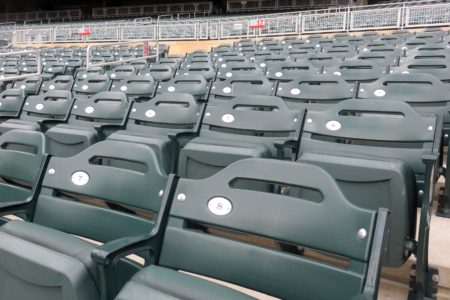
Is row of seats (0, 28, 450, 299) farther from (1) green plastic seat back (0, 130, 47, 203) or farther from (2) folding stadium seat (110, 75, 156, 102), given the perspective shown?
(2) folding stadium seat (110, 75, 156, 102)

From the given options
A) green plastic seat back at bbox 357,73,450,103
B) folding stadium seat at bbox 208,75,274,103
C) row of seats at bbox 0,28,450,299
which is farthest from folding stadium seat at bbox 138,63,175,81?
green plastic seat back at bbox 357,73,450,103

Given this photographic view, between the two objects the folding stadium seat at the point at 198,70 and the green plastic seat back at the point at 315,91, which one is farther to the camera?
the folding stadium seat at the point at 198,70

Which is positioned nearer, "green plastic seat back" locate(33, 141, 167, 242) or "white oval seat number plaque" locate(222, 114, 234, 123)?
"green plastic seat back" locate(33, 141, 167, 242)

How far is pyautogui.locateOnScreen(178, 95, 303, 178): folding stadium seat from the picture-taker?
6.47 feet

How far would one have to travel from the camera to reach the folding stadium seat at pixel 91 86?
4.25 meters

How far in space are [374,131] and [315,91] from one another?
118cm

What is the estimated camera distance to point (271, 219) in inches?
45.5

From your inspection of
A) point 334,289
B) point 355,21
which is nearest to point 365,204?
point 334,289

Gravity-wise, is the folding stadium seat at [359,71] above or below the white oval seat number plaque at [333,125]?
above

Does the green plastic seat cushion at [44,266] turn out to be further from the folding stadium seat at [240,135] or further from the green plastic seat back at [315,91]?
the green plastic seat back at [315,91]

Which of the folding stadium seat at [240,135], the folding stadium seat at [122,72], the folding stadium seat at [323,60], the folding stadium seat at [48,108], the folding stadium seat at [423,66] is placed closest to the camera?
the folding stadium seat at [240,135]

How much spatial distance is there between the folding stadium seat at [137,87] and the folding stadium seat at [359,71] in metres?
1.73

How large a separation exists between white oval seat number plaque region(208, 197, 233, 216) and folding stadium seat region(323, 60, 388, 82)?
2702 millimetres

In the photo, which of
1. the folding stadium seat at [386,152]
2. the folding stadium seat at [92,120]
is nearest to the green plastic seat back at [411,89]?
the folding stadium seat at [386,152]
